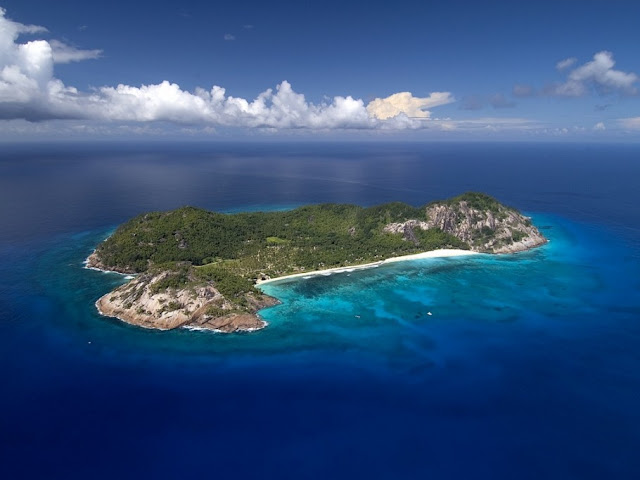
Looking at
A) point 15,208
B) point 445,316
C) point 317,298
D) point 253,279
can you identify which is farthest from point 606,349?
point 15,208

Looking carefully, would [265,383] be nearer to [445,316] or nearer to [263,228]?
[445,316]

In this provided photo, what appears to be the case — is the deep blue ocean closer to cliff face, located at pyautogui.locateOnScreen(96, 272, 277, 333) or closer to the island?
cliff face, located at pyautogui.locateOnScreen(96, 272, 277, 333)

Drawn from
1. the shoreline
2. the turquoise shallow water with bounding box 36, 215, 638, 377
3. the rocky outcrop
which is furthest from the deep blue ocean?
the shoreline

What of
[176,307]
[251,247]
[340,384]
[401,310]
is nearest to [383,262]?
[401,310]

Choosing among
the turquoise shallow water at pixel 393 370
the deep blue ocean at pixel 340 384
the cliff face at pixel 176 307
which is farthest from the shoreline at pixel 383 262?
the cliff face at pixel 176 307

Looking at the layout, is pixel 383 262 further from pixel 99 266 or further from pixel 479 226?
pixel 99 266

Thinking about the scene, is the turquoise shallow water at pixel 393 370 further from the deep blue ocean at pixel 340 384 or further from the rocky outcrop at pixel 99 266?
the rocky outcrop at pixel 99 266

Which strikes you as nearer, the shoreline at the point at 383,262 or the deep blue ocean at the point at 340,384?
the deep blue ocean at the point at 340,384
